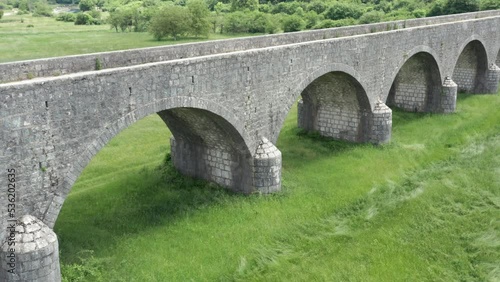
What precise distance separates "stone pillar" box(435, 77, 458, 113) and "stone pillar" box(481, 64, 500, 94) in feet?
19.5

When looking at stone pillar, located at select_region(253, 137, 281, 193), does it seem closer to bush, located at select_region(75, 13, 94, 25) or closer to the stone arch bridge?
the stone arch bridge

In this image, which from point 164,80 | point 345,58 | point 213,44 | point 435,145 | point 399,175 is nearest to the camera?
point 164,80

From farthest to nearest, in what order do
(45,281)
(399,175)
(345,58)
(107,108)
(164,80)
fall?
(345,58) → (399,175) → (164,80) → (107,108) → (45,281)

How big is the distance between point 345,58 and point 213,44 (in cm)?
555

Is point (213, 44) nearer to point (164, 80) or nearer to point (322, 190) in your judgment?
point (164, 80)

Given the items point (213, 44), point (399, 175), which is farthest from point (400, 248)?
point (213, 44)

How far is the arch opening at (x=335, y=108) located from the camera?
2191 centimetres

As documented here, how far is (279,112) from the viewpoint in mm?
17781

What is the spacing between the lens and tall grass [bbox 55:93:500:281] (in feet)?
42.4

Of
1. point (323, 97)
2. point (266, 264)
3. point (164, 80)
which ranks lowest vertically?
point (266, 264)

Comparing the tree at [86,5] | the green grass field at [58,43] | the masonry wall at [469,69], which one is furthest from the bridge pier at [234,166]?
the tree at [86,5]

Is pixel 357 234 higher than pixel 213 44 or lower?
lower

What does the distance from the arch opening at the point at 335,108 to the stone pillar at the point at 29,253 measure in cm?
1350

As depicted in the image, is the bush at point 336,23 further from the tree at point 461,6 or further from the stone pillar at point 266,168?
the stone pillar at point 266,168
